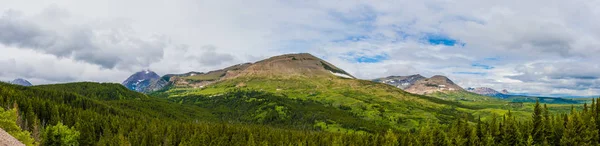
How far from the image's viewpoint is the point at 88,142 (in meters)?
164

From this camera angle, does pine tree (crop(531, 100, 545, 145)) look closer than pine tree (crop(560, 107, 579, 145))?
No

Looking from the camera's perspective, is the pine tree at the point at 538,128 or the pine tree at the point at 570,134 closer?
the pine tree at the point at 570,134

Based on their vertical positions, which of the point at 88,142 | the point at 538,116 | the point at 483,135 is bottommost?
the point at 88,142

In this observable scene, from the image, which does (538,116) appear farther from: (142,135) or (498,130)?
(142,135)

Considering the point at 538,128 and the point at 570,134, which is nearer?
the point at 570,134

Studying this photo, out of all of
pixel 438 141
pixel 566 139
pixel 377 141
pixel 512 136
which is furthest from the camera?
pixel 377 141

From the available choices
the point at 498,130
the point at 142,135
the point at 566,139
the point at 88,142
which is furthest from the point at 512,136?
the point at 88,142

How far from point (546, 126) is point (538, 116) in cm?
501

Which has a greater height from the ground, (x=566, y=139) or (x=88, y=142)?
(x=566, y=139)

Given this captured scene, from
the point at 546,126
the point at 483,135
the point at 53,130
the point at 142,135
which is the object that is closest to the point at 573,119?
the point at 546,126

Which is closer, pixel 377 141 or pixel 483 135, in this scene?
pixel 483 135

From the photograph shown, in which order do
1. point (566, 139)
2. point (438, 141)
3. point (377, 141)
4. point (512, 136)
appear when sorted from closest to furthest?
point (566, 139)
point (512, 136)
point (438, 141)
point (377, 141)

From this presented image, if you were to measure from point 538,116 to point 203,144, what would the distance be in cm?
15197

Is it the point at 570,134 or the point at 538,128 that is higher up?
the point at 538,128
